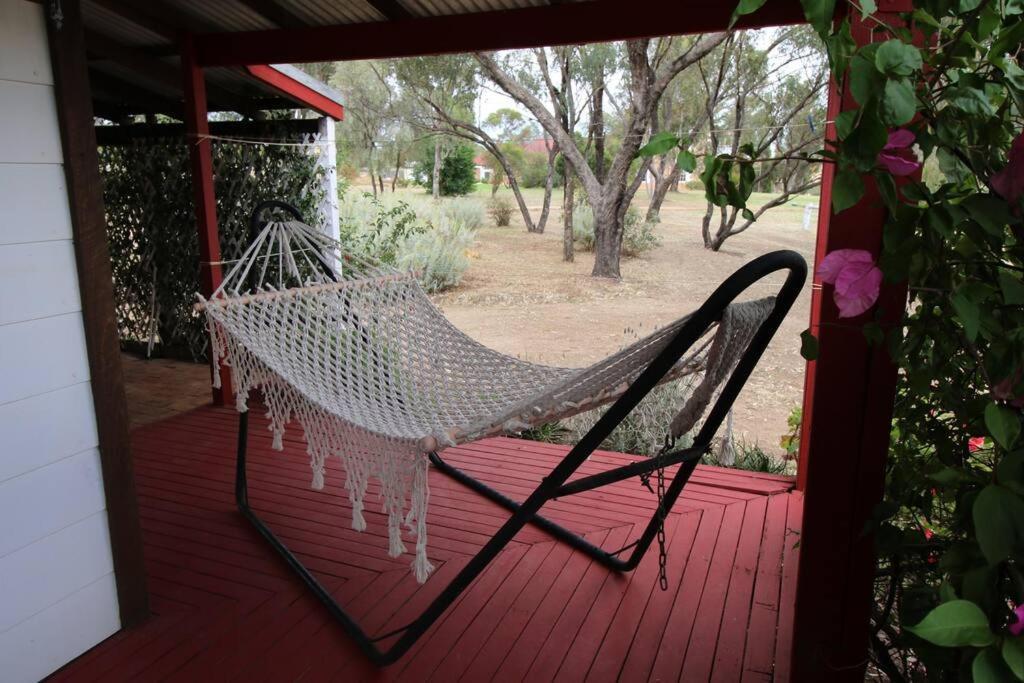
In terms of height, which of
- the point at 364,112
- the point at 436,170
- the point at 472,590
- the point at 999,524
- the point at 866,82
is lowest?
the point at 472,590

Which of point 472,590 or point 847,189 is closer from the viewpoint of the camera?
point 847,189

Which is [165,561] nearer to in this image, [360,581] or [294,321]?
[360,581]

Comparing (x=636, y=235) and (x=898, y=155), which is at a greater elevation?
(x=898, y=155)

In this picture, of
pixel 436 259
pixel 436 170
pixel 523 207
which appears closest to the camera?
pixel 436 259

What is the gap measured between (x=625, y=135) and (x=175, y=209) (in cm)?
403

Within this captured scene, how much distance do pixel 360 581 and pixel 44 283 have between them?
113 cm

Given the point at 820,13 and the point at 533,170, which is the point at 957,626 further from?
the point at 533,170

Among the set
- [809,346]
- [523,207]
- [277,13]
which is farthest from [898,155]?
[523,207]

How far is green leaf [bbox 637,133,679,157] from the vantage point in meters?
0.82

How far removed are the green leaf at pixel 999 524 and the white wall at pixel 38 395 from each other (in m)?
1.78

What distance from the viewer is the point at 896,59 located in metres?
0.69

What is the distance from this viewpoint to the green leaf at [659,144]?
818 millimetres

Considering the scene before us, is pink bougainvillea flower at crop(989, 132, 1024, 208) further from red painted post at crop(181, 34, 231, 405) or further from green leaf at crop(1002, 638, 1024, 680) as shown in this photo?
red painted post at crop(181, 34, 231, 405)

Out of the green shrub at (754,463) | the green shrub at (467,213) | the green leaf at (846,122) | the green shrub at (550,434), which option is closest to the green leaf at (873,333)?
the green leaf at (846,122)
